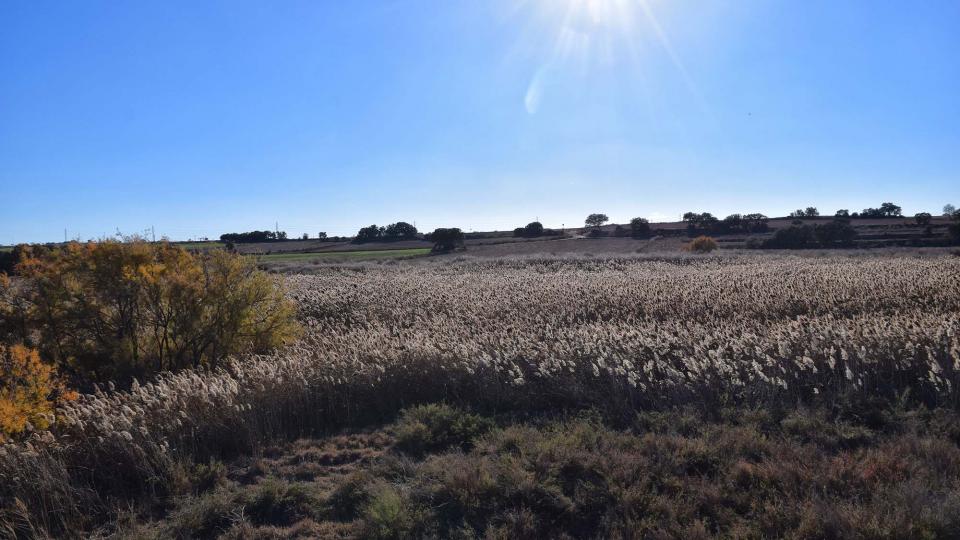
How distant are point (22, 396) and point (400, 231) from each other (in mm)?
88150

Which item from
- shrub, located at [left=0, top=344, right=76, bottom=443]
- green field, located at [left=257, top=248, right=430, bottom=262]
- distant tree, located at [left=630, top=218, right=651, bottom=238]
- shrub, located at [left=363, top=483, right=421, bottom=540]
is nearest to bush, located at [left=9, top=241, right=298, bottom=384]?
shrub, located at [left=0, top=344, right=76, bottom=443]

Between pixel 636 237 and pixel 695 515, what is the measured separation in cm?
7848

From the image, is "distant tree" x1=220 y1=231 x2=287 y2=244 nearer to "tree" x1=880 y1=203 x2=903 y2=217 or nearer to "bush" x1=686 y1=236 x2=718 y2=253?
"bush" x1=686 y1=236 x2=718 y2=253

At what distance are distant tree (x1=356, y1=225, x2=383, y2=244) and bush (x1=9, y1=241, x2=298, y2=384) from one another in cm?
7728

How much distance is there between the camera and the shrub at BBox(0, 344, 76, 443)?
6980 mm

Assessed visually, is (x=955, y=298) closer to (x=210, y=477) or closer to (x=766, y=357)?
(x=766, y=357)

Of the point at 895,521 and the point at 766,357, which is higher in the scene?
the point at 766,357

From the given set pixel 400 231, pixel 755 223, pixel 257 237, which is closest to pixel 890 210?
pixel 755 223

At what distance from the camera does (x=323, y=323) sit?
58.6 feet

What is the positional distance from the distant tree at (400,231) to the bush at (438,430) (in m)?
86.1

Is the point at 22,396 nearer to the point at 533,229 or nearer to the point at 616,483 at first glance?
the point at 616,483

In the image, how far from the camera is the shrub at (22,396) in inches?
275

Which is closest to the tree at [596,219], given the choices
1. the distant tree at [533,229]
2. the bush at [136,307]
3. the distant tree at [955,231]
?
the distant tree at [533,229]

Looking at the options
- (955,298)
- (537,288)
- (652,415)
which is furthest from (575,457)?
(537,288)
